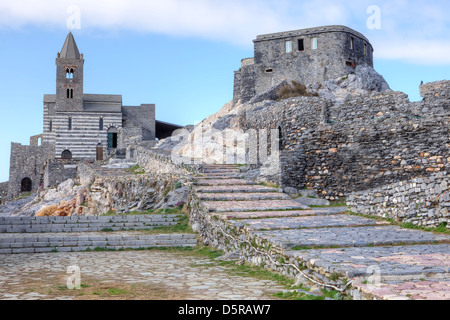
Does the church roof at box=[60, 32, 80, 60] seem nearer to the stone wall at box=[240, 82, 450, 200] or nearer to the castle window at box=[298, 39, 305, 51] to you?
the castle window at box=[298, 39, 305, 51]

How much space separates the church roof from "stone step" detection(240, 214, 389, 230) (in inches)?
1614

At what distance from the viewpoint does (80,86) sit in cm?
4525

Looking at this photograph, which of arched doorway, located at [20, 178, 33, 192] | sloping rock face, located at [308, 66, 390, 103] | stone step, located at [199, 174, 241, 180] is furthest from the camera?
arched doorway, located at [20, 178, 33, 192]

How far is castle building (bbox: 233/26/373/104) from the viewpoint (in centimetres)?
3353

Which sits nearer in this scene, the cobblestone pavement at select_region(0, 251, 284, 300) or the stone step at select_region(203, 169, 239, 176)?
the cobblestone pavement at select_region(0, 251, 284, 300)

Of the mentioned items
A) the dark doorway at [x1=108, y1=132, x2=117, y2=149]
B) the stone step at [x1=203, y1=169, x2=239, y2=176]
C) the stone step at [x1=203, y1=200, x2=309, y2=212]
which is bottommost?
the stone step at [x1=203, y1=200, x2=309, y2=212]

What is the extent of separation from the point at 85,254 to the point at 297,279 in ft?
20.8

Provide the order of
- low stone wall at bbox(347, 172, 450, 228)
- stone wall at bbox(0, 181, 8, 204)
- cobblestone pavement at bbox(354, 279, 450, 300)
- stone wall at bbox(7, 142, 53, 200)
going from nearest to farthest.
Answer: cobblestone pavement at bbox(354, 279, 450, 300) → low stone wall at bbox(347, 172, 450, 228) → stone wall at bbox(7, 142, 53, 200) → stone wall at bbox(0, 181, 8, 204)

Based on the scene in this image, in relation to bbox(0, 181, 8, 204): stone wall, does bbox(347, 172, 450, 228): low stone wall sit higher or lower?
higher

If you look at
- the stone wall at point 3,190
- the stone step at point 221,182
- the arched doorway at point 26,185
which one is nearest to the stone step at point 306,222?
the stone step at point 221,182

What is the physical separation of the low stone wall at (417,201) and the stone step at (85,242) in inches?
202

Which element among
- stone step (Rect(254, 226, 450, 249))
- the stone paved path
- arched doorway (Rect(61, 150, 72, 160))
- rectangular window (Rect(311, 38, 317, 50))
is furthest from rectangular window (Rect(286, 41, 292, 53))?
stone step (Rect(254, 226, 450, 249))
